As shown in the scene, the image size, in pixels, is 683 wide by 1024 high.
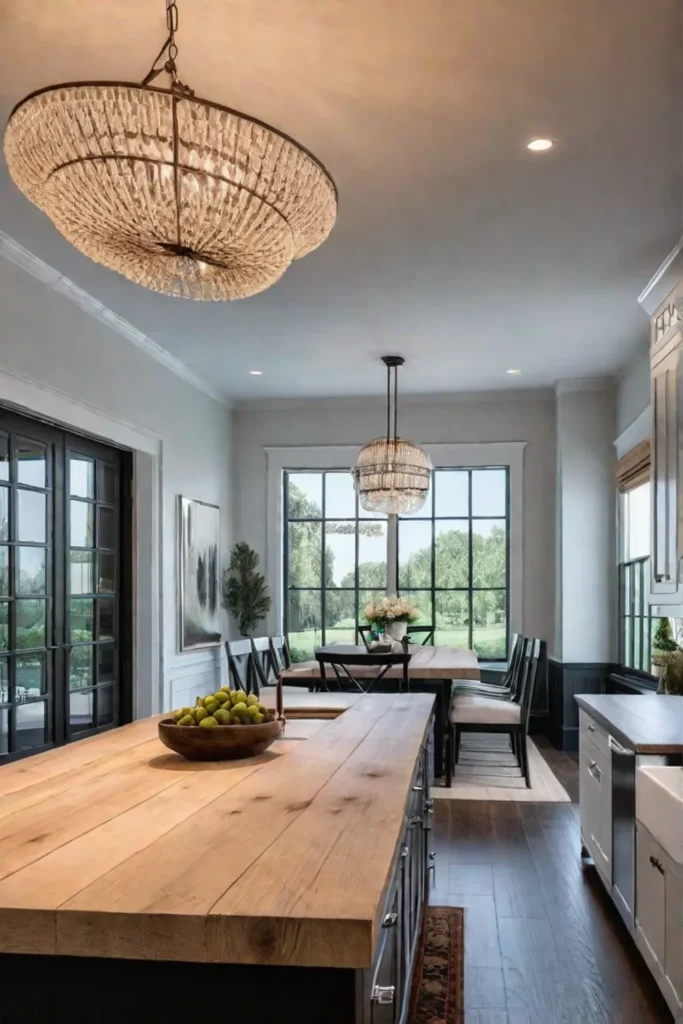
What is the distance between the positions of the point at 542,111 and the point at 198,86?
48.6 inches

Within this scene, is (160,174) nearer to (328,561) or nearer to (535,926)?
(535,926)

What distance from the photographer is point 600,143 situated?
368cm

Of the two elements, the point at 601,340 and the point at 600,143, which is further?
the point at 601,340

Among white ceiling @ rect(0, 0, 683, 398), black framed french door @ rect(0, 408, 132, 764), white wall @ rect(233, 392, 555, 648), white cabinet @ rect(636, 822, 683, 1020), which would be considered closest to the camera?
white cabinet @ rect(636, 822, 683, 1020)

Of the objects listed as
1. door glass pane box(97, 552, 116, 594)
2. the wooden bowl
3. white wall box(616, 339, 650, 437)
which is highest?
white wall box(616, 339, 650, 437)

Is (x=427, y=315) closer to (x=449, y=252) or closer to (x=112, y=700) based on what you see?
(x=449, y=252)

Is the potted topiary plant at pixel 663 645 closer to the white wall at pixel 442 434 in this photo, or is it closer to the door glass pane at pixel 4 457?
the white wall at pixel 442 434

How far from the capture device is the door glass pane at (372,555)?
8.84 m

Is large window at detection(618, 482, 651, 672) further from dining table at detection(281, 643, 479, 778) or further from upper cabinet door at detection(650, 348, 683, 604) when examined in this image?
upper cabinet door at detection(650, 348, 683, 604)

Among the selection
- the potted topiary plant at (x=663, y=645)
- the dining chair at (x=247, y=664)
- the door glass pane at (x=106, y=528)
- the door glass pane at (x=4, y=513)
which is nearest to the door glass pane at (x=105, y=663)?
the door glass pane at (x=106, y=528)

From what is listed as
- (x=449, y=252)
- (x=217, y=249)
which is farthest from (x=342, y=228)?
(x=217, y=249)

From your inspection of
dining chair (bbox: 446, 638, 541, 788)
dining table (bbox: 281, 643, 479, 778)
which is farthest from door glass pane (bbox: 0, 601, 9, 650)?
dining chair (bbox: 446, 638, 541, 788)

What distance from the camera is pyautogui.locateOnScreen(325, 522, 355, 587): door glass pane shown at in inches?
351

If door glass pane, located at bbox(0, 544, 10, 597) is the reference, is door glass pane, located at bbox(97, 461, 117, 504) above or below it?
above
